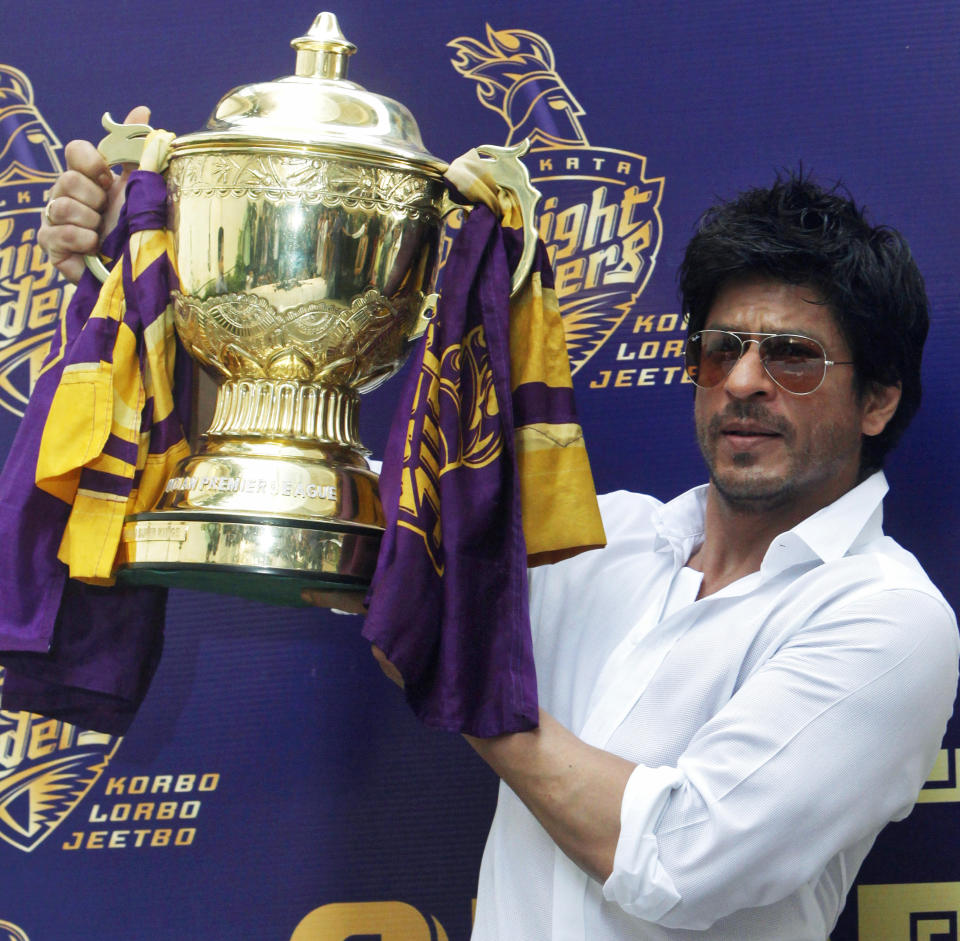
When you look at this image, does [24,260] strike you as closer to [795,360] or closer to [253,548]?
[253,548]

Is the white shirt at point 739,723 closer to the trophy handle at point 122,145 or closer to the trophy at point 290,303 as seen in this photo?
the trophy at point 290,303

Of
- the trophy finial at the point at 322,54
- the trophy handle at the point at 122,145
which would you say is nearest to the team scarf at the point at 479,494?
the trophy finial at the point at 322,54

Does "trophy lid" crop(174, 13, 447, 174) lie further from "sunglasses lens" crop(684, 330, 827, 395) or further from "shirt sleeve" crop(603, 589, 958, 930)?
"shirt sleeve" crop(603, 589, 958, 930)

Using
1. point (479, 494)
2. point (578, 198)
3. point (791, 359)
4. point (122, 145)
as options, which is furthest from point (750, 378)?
point (122, 145)

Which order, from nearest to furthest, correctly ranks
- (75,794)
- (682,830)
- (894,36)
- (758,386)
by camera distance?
(682,830) → (758,386) → (894,36) → (75,794)

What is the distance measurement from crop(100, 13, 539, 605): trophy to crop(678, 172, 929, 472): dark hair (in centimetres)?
34

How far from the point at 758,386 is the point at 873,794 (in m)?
0.46

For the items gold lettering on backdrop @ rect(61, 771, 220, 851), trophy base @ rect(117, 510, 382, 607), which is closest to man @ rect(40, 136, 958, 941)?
trophy base @ rect(117, 510, 382, 607)

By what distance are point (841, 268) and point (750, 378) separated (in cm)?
17

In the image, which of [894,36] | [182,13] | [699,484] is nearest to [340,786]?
[699,484]

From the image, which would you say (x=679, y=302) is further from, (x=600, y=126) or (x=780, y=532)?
(x=780, y=532)

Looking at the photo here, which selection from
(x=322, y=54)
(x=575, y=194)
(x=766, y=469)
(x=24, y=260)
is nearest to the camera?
(x=322, y=54)

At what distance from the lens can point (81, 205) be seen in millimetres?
1552

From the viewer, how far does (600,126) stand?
1992mm
